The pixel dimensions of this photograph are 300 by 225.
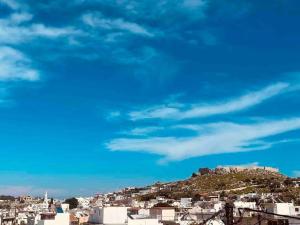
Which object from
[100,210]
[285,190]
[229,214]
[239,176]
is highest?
[239,176]

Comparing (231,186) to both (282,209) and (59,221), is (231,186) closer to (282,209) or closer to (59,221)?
(282,209)

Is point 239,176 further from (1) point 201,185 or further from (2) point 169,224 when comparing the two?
(2) point 169,224

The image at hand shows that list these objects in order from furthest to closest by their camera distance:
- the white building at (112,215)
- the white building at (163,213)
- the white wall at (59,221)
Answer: the white building at (163,213) → the white wall at (59,221) → the white building at (112,215)

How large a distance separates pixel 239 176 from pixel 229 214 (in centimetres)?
17935

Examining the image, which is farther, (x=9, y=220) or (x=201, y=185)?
(x=201, y=185)

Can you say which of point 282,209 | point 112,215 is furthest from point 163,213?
point 112,215

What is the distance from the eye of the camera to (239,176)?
7613 inches

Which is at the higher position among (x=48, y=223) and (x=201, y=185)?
(x=201, y=185)

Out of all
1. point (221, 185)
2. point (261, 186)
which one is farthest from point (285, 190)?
point (221, 185)

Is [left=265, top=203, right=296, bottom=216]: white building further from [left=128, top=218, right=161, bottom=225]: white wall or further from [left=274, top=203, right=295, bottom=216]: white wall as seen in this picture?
[left=128, top=218, right=161, bottom=225]: white wall

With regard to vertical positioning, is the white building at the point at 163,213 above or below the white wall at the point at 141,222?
above

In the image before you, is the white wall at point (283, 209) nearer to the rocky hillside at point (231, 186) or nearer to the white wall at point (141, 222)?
the white wall at point (141, 222)

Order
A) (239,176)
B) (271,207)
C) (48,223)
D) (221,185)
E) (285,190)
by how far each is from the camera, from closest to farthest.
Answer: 1. (48,223)
2. (271,207)
3. (285,190)
4. (221,185)
5. (239,176)

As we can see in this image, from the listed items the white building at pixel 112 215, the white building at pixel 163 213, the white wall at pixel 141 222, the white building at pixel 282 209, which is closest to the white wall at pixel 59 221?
the white building at pixel 112 215
